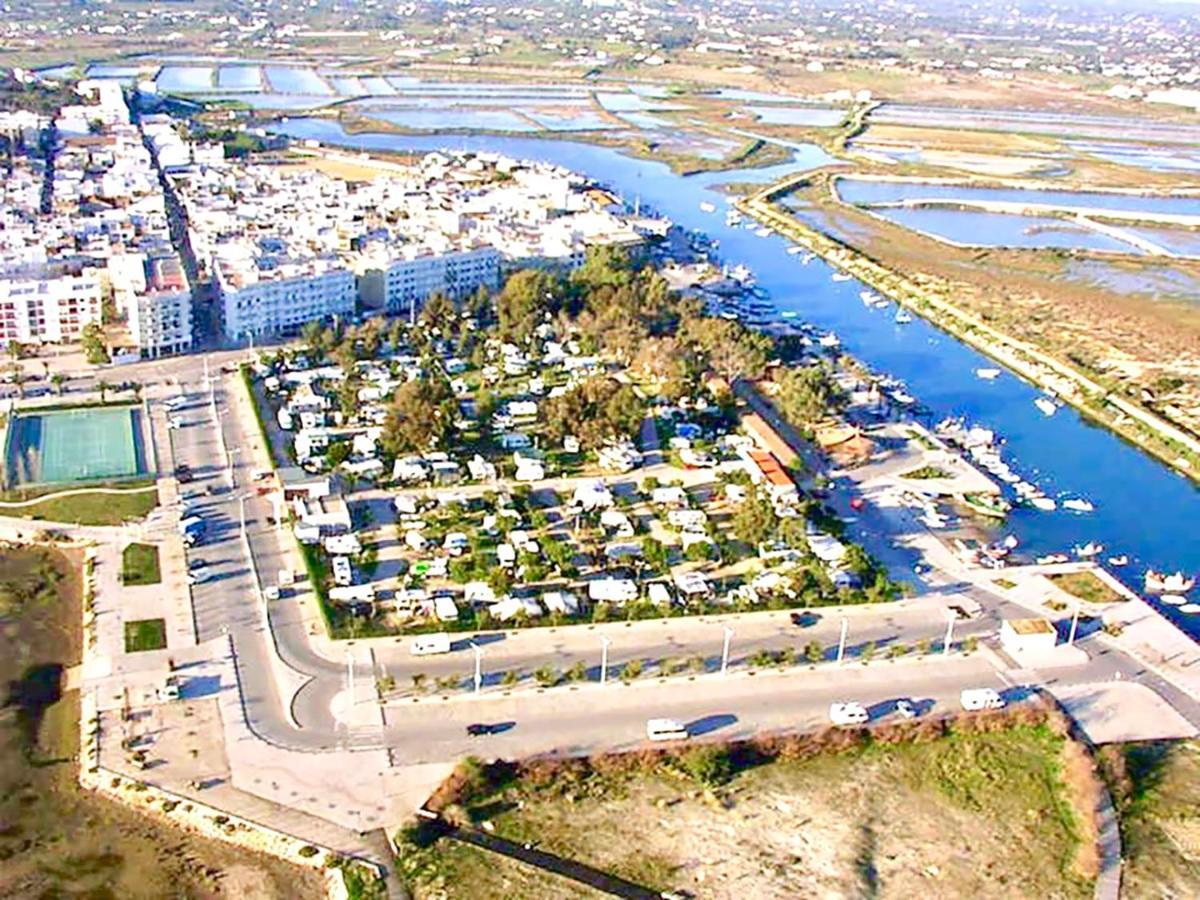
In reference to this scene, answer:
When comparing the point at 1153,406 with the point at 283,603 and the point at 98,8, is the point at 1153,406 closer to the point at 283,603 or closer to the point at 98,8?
the point at 283,603

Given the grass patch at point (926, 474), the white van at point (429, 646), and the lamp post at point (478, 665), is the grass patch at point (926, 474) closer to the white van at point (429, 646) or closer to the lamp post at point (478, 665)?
the lamp post at point (478, 665)

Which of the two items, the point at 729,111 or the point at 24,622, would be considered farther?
the point at 729,111

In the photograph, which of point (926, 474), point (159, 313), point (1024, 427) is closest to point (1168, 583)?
point (926, 474)

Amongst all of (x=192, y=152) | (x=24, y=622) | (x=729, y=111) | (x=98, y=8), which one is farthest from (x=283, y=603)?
(x=98, y=8)

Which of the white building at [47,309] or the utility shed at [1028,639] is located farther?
the white building at [47,309]

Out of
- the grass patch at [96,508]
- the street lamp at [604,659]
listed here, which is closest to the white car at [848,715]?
the street lamp at [604,659]

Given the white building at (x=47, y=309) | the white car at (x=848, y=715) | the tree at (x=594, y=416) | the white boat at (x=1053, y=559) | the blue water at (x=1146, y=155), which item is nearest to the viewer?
the white car at (x=848, y=715)
